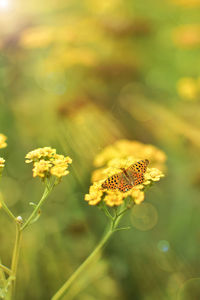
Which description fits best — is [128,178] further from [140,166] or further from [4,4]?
[4,4]

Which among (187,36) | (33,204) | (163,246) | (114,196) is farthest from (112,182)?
(187,36)

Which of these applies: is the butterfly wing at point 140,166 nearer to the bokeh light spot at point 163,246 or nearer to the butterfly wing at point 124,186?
the butterfly wing at point 124,186

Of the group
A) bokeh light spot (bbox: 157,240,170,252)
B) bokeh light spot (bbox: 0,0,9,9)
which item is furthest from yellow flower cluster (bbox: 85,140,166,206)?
bokeh light spot (bbox: 0,0,9,9)

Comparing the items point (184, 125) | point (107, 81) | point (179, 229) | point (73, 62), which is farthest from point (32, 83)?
point (179, 229)

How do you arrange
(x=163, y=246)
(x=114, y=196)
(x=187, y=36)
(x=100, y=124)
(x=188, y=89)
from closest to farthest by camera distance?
(x=114, y=196)
(x=163, y=246)
(x=100, y=124)
(x=188, y=89)
(x=187, y=36)

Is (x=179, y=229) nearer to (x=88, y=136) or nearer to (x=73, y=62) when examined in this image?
(x=88, y=136)

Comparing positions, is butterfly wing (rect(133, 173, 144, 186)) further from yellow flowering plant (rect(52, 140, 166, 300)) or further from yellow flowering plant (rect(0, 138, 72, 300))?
yellow flowering plant (rect(0, 138, 72, 300))
